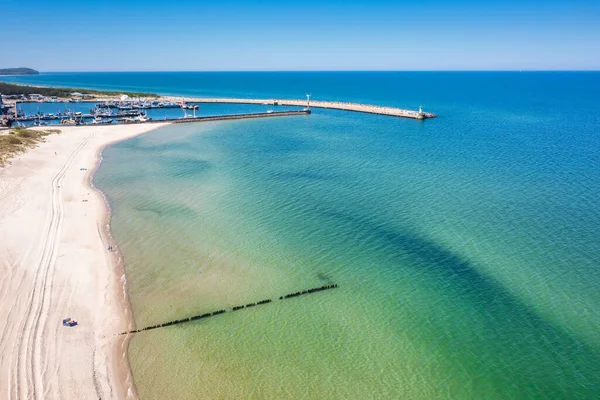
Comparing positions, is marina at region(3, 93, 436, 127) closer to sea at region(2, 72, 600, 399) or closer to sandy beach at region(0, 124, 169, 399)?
sea at region(2, 72, 600, 399)

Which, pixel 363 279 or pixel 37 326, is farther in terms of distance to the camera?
pixel 363 279

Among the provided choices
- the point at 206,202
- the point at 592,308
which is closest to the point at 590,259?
the point at 592,308

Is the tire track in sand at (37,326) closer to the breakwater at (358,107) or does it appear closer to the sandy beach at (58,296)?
the sandy beach at (58,296)

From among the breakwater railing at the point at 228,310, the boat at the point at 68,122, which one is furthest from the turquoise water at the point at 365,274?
the boat at the point at 68,122

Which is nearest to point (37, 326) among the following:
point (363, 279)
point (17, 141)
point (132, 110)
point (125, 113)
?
point (363, 279)

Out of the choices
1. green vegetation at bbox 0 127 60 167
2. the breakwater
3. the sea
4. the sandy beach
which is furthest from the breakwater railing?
the breakwater

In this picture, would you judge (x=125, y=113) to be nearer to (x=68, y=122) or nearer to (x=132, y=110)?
(x=132, y=110)

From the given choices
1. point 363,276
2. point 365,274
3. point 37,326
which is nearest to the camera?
point 37,326
